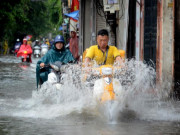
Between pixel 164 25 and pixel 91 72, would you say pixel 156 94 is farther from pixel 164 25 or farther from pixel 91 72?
pixel 91 72

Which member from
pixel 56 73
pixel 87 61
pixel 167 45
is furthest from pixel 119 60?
pixel 167 45

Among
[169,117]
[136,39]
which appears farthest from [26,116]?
[136,39]

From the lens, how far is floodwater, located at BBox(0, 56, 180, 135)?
6.83 m

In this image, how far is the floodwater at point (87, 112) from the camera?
6.83 meters

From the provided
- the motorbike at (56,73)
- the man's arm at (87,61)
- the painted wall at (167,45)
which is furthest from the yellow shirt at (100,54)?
the painted wall at (167,45)

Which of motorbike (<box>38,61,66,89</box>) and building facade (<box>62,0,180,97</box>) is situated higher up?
building facade (<box>62,0,180,97</box>)

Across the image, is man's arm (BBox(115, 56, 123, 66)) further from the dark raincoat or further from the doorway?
the doorway

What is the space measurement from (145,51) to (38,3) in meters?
40.9

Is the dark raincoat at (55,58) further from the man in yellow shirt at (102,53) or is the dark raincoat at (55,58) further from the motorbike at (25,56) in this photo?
the motorbike at (25,56)

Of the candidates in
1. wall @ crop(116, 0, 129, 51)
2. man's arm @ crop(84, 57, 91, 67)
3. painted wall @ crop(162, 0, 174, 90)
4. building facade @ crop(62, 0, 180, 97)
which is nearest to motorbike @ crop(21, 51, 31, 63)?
building facade @ crop(62, 0, 180, 97)

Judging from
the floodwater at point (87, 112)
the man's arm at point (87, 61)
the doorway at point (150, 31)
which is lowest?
the floodwater at point (87, 112)

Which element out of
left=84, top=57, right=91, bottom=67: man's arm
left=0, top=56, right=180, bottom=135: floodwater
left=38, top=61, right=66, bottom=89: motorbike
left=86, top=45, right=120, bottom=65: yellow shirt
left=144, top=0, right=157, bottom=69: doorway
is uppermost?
left=144, top=0, right=157, bottom=69: doorway

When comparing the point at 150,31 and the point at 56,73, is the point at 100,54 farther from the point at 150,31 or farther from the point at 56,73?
the point at 150,31

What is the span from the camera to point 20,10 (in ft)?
136
